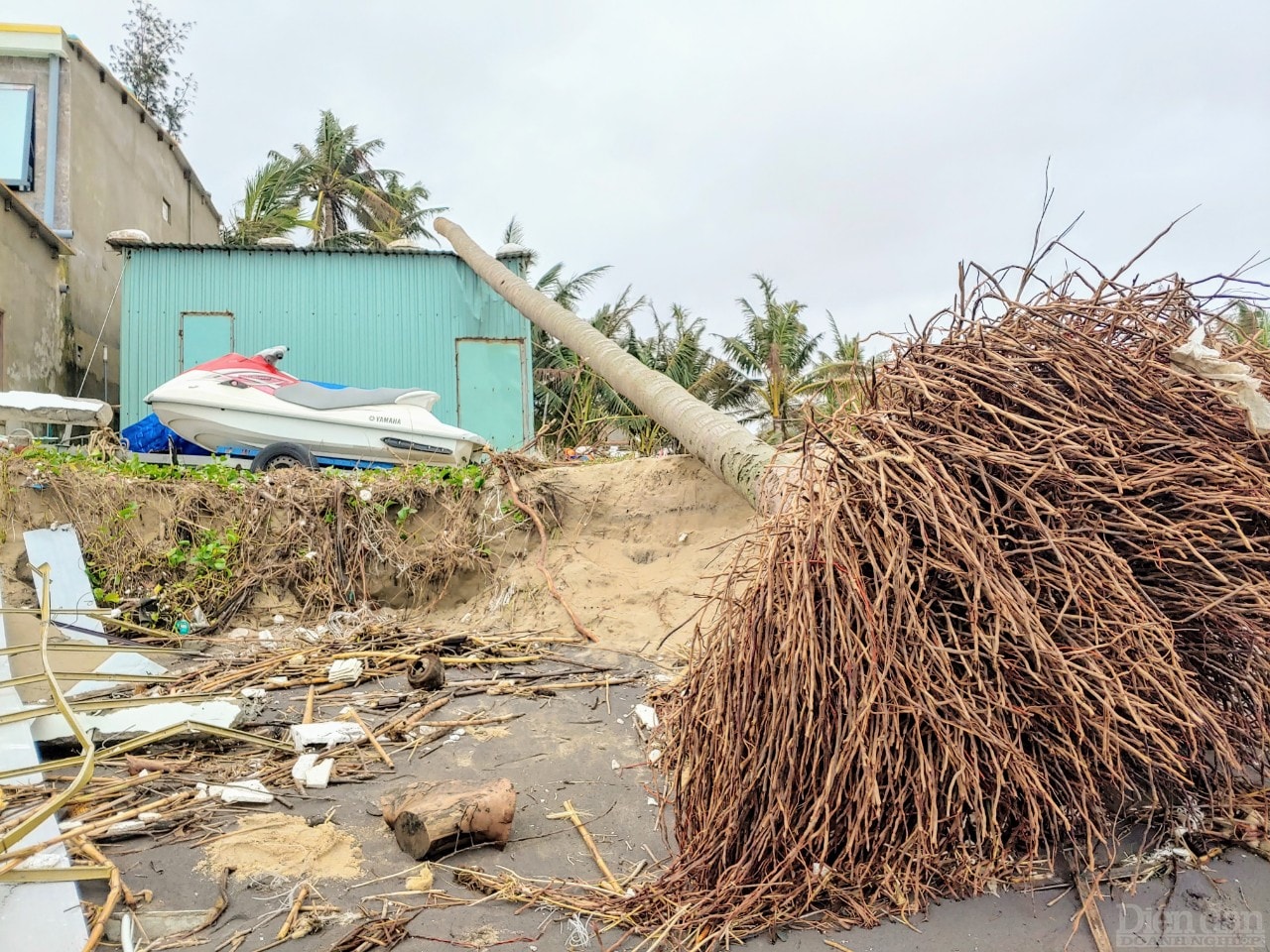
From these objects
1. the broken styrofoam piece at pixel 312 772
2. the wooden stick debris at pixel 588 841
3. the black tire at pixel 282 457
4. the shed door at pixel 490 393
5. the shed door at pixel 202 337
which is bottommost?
the wooden stick debris at pixel 588 841

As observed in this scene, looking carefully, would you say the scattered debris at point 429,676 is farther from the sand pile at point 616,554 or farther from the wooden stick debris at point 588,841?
the wooden stick debris at point 588,841

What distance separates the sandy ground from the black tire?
10.3ft

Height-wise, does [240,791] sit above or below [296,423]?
below

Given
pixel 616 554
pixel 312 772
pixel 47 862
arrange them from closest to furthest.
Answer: pixel 47 862 → pixel 312 772 → pixel 616 554

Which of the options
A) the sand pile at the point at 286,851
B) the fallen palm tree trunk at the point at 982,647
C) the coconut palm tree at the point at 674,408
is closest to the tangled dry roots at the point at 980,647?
the fallen palm tree trunk at the point at 982,647

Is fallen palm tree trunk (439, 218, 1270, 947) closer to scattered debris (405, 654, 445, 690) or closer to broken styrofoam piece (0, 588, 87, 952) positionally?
broken styrofoam piece (0, 588, 87, 952)

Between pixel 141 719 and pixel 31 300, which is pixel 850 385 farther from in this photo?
pixel 31 300

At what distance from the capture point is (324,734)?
164 inches

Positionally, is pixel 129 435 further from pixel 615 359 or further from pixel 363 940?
pixel 363 940

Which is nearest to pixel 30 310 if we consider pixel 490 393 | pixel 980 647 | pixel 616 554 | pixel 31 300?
pixel 31 300

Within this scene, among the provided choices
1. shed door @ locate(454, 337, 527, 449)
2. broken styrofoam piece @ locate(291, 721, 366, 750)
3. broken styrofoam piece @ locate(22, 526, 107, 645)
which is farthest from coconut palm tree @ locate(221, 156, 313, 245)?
broken styrofoam piece @ locate(291, 721, 366, 750)

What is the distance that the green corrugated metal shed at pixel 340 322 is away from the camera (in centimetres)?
1187

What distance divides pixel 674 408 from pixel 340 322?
755 centimetres

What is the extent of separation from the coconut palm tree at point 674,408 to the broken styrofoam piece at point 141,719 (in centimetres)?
316
